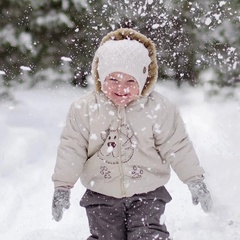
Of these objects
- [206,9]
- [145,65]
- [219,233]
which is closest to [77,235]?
[219,233]

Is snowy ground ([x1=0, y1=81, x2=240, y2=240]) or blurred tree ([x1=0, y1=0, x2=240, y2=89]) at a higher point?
blurred tree ([x1=0, y1=0, x2=240, y2=89])

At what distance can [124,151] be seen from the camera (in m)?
3.26

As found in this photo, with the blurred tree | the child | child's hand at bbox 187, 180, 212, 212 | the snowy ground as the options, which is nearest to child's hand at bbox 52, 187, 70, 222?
the child

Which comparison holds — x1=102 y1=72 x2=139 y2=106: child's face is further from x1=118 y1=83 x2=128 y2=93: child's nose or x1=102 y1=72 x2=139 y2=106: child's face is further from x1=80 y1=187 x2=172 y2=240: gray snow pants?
x1=80 y1=187 x2=172 y2=240: gray snow pants

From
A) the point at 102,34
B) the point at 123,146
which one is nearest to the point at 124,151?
the point at 123,146

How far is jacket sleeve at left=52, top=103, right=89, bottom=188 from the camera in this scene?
3.29 meters

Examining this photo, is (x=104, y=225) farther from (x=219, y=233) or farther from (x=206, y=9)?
(x=206, y=9)

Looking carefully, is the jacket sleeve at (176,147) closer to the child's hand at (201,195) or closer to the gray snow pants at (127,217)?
the child's hand at (201,195)

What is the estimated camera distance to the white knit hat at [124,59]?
3.22 m

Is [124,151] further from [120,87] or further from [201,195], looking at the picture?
[201,195]

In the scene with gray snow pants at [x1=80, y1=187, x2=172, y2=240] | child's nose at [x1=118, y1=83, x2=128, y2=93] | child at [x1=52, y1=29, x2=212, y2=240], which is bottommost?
gray snow pants at [x1=80, y1=187, x2=172, y2=240]

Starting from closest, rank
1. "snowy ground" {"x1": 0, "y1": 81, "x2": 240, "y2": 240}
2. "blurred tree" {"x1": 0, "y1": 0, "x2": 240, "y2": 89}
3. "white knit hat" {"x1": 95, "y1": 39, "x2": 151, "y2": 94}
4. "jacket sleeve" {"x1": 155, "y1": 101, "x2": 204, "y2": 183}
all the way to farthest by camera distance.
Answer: "white knit hat" {"x1": 95, "y1": 39, "x2": 151, "y2": 94} < "jacket sleeve" {"x1": 155, "y1": 101, "x2": 204, "y2": 183} < "snowy ground" {"x1": 0, "y1": 81, "x2": 240, "y2": 240} < "blurred tree" {"x1": 0, "y1": 0, "x2": 240, "y2": 89}

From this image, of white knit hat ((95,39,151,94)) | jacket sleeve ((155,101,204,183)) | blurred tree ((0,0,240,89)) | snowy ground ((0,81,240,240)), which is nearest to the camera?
white knit hat ((95,39,151,94))

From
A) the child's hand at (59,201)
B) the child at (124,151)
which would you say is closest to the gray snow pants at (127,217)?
the child at (124,151)
